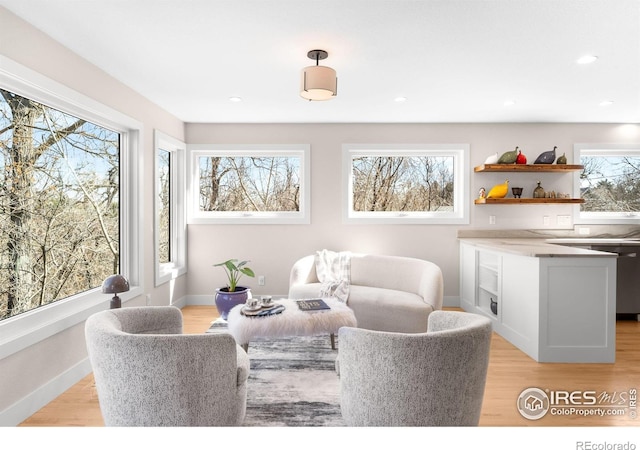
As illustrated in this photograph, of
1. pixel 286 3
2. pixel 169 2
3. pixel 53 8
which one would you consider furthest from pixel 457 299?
pixel 53 8

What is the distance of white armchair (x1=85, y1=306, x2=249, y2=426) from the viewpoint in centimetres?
137

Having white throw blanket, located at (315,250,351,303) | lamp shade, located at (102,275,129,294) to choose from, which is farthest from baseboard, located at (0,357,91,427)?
white throw blanket, located at (315,250,351,303)

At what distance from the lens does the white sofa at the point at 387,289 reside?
123 inches

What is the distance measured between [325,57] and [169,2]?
3.49 ft

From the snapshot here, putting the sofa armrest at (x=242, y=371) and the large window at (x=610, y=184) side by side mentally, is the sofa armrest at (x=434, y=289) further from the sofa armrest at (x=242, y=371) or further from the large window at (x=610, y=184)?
the large window at (x=610, y=184)

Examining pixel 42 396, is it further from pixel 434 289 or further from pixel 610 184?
pixel 610 184

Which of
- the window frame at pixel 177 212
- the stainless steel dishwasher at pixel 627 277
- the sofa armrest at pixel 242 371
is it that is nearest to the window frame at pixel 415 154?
the stainless steel dishwasher at pixel 627 277

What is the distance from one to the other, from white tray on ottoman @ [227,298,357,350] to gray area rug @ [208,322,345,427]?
0.98ft

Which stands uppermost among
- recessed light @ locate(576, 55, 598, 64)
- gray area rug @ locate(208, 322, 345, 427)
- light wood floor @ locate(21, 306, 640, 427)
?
recessed light @ locate(576, 55, 598, 64)

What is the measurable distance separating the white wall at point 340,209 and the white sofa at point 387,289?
53 cm

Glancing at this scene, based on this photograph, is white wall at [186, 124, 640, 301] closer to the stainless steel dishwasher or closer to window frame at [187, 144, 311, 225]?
window frame at [187, 144, 311, 225]

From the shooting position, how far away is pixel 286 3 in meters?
1.86

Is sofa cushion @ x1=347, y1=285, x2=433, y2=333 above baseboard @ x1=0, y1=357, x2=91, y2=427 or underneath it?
above

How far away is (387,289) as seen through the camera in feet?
12.1
